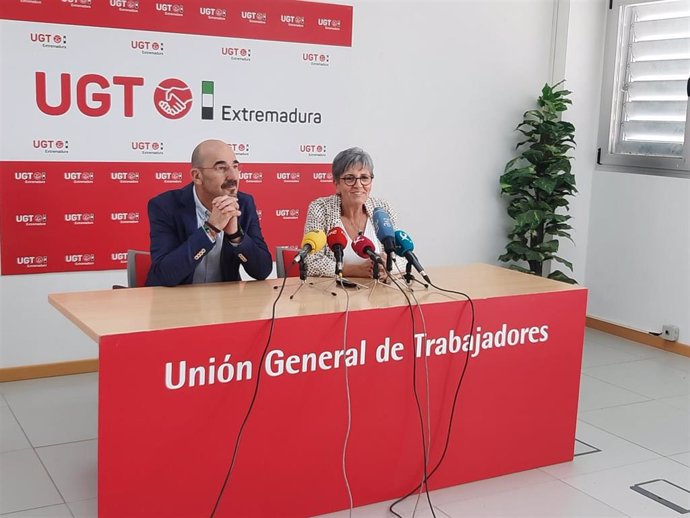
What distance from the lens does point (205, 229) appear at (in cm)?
346

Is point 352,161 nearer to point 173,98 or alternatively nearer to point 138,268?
point 138,268

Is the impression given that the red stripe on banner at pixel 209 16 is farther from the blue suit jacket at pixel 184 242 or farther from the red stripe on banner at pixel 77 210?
the blue suit jacket at pixel 184 242

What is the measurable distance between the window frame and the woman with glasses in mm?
3153

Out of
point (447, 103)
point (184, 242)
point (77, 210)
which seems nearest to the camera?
point (184, 242)

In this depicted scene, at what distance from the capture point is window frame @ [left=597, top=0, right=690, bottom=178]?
20.6 ft

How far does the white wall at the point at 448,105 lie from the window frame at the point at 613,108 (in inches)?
6.1

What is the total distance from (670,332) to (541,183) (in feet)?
4.77

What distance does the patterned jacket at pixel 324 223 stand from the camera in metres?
3.77

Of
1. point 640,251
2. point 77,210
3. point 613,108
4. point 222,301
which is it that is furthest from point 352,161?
point 613,108

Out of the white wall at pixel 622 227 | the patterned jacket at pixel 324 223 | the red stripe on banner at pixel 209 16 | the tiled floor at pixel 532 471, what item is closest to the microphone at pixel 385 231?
the patterned jacket at pixel 324 223

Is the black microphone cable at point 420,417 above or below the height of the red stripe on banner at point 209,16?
below

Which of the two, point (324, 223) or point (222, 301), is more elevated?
point (324, 223)

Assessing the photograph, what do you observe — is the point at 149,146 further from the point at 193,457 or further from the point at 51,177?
the point at 193,457

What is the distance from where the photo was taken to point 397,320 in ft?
10.7
